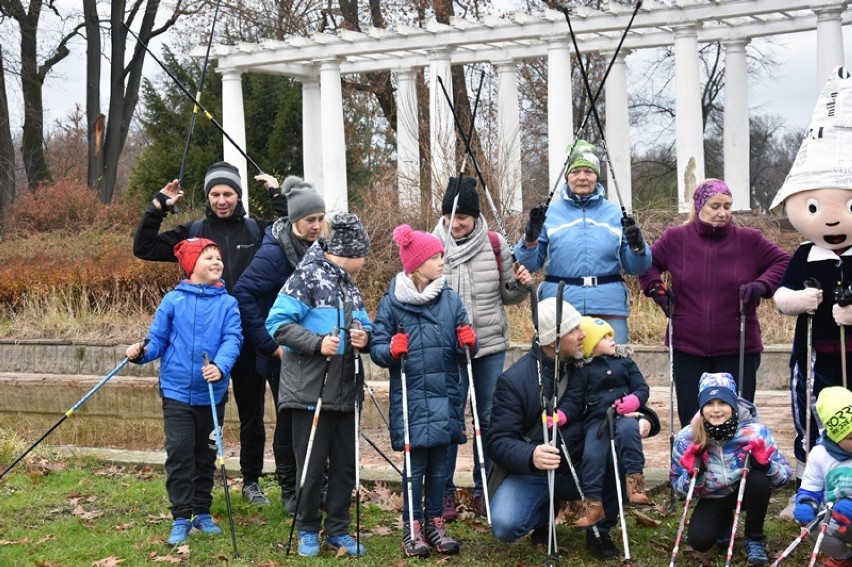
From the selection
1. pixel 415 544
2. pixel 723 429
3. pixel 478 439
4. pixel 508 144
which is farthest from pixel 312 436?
pixel 508 144

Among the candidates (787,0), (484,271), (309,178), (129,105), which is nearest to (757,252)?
(484,271)

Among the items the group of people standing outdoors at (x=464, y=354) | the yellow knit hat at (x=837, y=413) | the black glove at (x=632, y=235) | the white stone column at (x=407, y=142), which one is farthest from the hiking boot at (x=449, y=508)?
the white stone column at (x=407, y=142)

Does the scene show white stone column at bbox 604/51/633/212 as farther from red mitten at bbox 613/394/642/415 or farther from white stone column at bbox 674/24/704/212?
red mitten at bbox 613/394/642/415

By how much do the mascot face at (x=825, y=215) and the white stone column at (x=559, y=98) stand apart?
1895 cm

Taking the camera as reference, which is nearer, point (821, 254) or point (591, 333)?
point (591, 333)

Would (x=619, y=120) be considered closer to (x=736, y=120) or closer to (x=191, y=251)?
(x=736, y=120)

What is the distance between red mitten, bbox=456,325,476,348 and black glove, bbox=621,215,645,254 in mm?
1068

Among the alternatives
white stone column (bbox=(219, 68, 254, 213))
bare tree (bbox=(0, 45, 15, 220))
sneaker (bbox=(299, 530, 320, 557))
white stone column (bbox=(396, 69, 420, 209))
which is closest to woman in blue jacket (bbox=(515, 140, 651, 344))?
sneaker (bbox=(299, 530, 320, 557))

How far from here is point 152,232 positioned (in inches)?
296

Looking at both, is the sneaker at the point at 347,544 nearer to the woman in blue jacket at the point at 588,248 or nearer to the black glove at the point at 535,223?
the woman in blue jacket at the point at 588,248

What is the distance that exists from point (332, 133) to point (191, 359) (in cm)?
2136

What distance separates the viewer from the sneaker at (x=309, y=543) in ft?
20.7

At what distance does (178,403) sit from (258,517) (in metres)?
0.94

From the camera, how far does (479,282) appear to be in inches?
276
